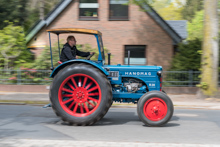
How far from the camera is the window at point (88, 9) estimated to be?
58.6 ft

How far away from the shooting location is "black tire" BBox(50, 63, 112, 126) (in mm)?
6922

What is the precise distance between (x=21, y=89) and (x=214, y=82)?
850cm

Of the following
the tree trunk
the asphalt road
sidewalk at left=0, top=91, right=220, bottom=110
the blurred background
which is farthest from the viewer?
the blurred background

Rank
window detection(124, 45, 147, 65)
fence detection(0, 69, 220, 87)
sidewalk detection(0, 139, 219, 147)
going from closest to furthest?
sidewalk detection(0, 139, 219, 147)
fence detection(0, 69, 220, 87)
window detection(124, 45, 147, 65)

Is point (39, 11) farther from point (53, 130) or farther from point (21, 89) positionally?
point (53, 130)

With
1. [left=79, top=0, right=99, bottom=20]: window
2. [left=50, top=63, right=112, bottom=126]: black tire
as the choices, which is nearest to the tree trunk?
[left=50, top=63, right=112, bottom=126]: black tire

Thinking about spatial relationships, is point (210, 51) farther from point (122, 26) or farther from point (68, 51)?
point (122, 26)

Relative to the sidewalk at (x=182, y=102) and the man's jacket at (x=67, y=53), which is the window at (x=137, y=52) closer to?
the sidewalk at (x=182, y=102)

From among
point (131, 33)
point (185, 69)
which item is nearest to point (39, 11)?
point (131, 33)

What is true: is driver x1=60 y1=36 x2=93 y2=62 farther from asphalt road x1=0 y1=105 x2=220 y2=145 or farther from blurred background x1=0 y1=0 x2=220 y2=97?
blurred background x1=0 y1=0 x2=220 y2=97

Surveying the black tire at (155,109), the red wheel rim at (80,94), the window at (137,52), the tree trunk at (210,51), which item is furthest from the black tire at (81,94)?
the window at (137,52)

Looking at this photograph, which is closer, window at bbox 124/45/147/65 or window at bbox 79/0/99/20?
window at bbox 79/0/99/20

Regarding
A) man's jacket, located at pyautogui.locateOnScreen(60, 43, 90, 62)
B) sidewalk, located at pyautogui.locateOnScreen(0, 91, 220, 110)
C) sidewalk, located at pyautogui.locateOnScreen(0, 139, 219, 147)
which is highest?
man's jacket, located at pyautogui.locateOnScreen(60, 43, 90, 62)

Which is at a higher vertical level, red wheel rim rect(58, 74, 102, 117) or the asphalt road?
red wheel rim rect(58, 74, 102, 117)
